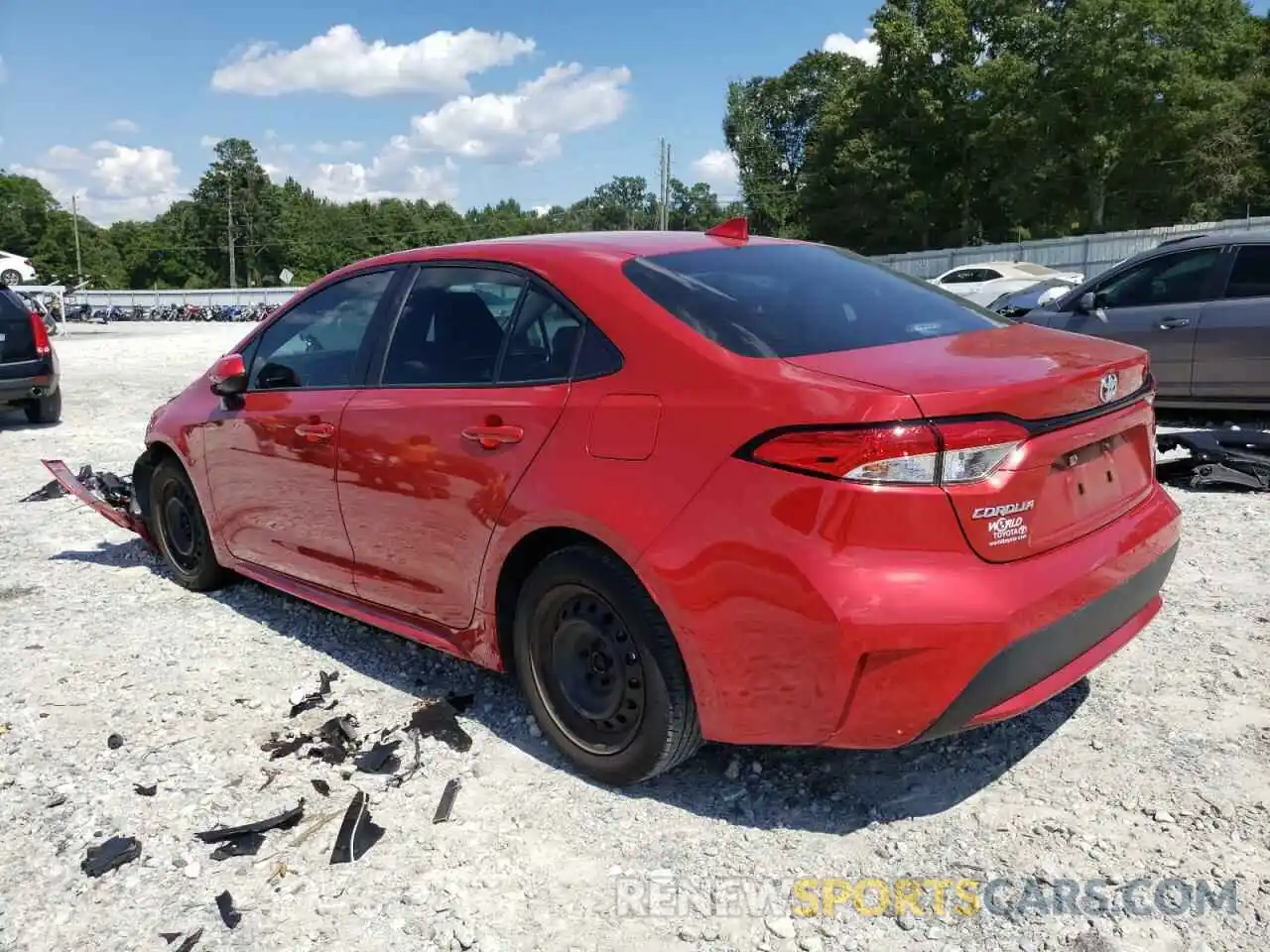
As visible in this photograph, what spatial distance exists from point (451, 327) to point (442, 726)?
1407 mm

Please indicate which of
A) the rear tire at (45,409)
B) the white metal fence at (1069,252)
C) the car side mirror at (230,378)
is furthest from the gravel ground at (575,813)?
the white metal fence at (1069,252)

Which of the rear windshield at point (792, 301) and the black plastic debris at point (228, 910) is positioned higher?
the rear windshield at point (792, 301)

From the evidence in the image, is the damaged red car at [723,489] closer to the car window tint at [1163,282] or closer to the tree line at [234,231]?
the car window tint at [1163,282]

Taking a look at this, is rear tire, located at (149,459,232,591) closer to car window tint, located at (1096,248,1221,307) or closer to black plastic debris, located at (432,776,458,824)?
black plastic debris, located at (432,776,458,824)

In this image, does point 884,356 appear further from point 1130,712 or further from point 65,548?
point 65,548

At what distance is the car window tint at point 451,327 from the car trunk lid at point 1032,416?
1180mm

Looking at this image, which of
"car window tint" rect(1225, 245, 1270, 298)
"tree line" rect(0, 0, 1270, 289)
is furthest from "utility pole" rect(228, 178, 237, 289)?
"car window tint" rect(1225, 245, 1270, 298)

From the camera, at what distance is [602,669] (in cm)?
308

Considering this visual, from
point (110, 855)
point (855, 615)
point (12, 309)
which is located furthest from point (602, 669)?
point (12, 309)

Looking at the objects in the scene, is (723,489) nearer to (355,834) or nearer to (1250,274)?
(355,834)

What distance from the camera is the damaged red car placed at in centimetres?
249

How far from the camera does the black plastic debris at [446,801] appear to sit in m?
3.04

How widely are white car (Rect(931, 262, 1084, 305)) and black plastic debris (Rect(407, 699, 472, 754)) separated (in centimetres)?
2039

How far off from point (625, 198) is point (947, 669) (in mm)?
121781
